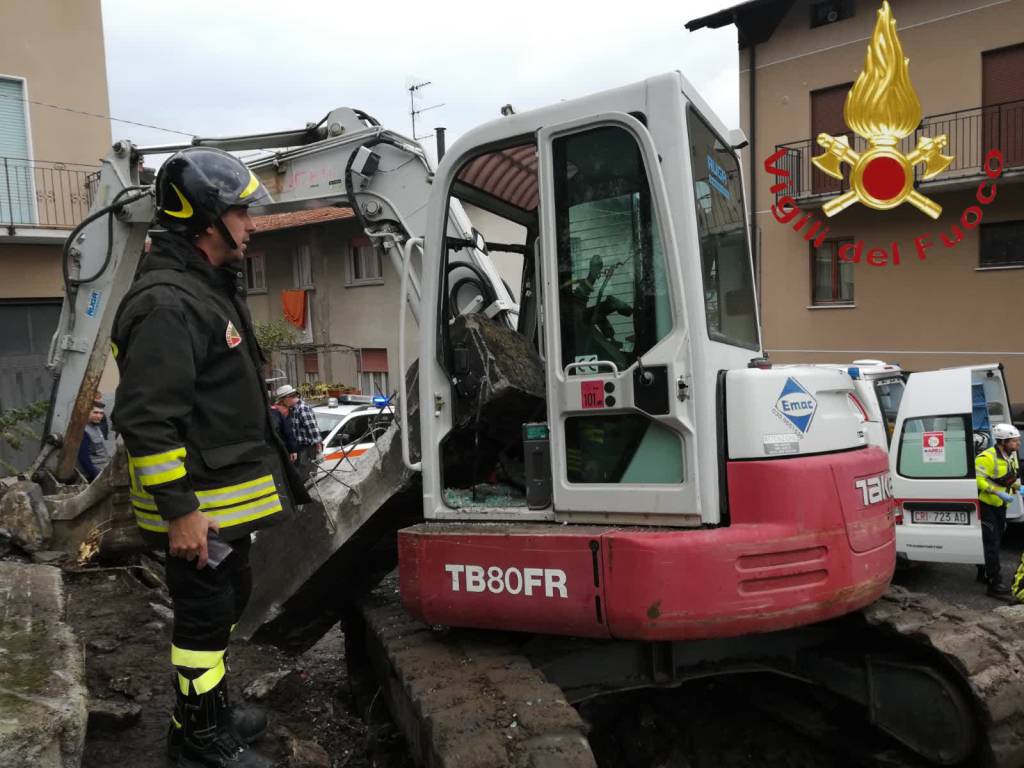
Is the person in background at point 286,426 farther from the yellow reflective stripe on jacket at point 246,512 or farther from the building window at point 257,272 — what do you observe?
the building window at point 257,272

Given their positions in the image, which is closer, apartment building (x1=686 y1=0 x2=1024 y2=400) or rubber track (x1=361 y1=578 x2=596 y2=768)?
rubber track (x1=361 y1=578 x2=596 y2=768)

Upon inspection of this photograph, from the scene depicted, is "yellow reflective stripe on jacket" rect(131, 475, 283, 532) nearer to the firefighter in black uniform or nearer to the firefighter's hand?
the firefighter in black uniform

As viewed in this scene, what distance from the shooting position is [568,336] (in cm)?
343

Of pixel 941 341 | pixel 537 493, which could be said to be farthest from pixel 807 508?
pixel 941 341

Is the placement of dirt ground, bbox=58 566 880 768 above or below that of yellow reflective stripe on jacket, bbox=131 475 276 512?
below

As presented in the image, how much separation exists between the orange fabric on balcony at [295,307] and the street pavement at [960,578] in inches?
742

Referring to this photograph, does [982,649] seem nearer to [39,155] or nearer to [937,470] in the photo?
[937,470]

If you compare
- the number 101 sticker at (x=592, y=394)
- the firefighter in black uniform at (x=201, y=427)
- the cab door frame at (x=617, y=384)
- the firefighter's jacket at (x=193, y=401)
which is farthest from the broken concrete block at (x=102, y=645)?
the number 101 sticker at (x=592, y=394)

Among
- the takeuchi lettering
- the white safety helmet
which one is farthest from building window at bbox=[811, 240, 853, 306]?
the white safety helmet

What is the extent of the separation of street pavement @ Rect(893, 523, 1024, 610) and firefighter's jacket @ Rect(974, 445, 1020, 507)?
2.80ft

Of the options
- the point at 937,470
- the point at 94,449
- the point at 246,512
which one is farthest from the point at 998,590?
the point at 94,449

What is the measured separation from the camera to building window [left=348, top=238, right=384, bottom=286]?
74.6ft

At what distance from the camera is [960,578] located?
8562 mm

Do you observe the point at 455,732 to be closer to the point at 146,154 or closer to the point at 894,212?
the point at 146,154
